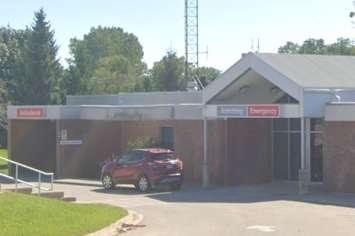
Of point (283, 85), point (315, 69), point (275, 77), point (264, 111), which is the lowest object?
point (264, 111)

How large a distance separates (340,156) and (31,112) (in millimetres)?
18758

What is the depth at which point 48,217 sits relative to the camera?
1809 cm

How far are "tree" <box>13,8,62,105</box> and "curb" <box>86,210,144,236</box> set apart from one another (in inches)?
1890

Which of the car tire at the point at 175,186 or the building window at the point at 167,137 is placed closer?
the car tire at the point at 175,186

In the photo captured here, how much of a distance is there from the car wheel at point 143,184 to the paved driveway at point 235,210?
48cm

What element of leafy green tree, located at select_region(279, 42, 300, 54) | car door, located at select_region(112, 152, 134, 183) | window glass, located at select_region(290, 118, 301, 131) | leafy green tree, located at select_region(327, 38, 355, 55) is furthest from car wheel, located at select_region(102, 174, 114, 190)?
leafy green tree, located at select_region(279, 42, 300, 54)

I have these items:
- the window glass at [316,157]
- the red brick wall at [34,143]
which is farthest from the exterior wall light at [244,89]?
the red brick wall at [34,143]

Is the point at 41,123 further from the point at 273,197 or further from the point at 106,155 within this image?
the point at 273,197

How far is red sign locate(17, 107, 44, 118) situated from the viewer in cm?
4153

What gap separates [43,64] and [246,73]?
127 feet

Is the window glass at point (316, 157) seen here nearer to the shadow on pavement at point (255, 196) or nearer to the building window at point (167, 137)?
the shadow on pavement at point (255, 196)

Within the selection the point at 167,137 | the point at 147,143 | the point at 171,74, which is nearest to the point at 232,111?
the point at 167,137

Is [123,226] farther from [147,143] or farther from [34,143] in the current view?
→ [34,143]

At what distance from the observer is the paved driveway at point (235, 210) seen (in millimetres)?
18609
